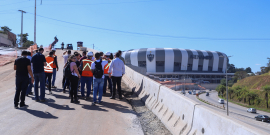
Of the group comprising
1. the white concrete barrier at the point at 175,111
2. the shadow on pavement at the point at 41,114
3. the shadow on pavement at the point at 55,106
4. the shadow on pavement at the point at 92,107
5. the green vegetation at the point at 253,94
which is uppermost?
the white concrete barrier at the point at 175,111

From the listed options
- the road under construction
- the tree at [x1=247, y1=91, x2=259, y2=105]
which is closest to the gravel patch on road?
the road under construction

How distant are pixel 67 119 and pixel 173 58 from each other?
100610 mm

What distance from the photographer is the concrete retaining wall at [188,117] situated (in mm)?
2967

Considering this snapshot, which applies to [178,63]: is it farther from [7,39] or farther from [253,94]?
[7,39]

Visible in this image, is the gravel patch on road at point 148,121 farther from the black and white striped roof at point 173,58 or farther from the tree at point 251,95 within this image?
the black and white striped roof at point 173,58

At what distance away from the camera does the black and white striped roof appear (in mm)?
103562

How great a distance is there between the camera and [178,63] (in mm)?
106750

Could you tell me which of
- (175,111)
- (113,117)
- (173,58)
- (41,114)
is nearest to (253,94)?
(173,58)

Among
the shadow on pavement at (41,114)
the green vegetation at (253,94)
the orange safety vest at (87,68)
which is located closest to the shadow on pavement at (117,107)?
the orange safety vest at (87,68)

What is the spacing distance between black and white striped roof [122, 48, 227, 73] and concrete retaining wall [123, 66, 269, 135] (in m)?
92.5

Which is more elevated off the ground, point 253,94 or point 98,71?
point 98,71

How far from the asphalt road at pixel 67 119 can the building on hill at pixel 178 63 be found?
299 feet

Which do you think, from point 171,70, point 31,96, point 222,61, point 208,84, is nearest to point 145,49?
point 171,70

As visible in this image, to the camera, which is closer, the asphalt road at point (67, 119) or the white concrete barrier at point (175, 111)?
the white concrete barrier at point (175, 111)
